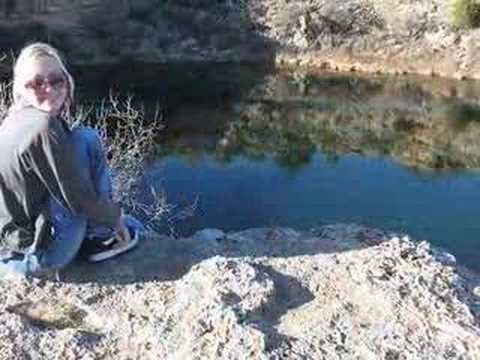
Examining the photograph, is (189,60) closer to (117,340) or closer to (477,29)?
(477,29)

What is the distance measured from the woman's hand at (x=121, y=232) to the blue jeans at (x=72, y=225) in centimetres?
4

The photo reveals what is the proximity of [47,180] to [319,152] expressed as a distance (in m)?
16.1

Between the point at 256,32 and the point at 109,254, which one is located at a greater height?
the point at 109,254

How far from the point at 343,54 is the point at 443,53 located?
2.97m

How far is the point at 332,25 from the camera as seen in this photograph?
28.9 metres

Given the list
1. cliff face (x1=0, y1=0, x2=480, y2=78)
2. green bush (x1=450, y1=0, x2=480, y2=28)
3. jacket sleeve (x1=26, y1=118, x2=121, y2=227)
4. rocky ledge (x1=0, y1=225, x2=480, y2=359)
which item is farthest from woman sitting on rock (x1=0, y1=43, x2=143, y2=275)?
green bush (x1=450, y1=0, x2=480, y2=28)

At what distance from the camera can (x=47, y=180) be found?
158 inches

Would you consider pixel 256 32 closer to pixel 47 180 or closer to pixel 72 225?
pixel 72 225

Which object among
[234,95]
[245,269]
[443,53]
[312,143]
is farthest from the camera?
[443,53]

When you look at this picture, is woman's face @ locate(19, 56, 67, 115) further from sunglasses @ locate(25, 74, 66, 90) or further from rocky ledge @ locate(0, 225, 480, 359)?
rocky ledge @ locate(0, 225, 480, 359)

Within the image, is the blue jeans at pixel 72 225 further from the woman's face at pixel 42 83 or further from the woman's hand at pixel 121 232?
the woman's face at pixel 42 83

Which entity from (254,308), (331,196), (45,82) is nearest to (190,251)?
(254,308)

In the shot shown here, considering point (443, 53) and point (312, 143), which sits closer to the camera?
point (312, 143)

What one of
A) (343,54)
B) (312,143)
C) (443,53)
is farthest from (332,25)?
(312,143)
